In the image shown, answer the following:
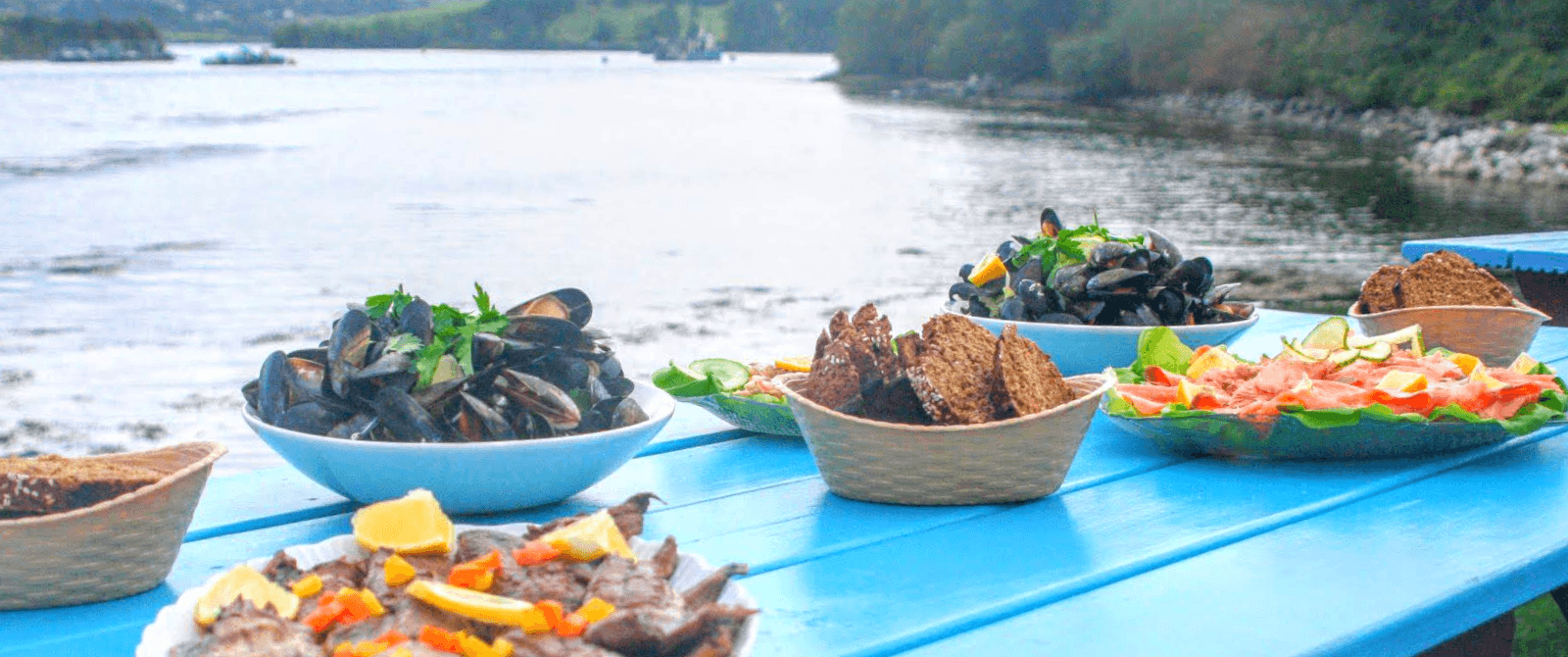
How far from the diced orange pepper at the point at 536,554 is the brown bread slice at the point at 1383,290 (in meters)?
2.78

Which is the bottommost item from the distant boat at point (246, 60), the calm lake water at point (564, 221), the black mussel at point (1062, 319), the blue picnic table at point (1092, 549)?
the distant boat at point (246, 60)

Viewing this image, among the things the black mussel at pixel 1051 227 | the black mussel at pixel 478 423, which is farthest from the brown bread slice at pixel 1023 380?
the black mussel at pixel 1051 227

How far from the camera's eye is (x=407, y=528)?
5.56 feet

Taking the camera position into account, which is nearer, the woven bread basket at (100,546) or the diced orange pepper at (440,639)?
the diced orange pepper at (440,639)

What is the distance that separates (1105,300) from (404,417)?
6.24ft

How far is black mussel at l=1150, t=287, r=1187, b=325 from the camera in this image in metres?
3.52

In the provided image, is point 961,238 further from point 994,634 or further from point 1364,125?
point 1364,125

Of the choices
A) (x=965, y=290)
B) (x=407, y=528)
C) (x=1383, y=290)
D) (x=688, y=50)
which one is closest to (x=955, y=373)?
(x=407, y=528)

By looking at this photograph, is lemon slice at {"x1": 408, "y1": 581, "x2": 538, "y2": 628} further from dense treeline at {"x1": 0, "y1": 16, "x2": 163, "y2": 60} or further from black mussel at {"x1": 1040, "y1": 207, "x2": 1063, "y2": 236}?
dense treeline at {"x1": 0, "y1": 16, "x2": 163, "y2": 60}

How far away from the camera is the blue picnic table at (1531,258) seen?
6.13m

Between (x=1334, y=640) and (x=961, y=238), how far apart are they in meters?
24.8

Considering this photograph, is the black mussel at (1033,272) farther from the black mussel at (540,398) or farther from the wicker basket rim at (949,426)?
the black mussel at (540,398)

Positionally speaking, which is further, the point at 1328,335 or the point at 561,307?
the point at 1328,335

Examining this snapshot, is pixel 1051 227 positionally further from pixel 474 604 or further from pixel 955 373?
pixel 474 604
